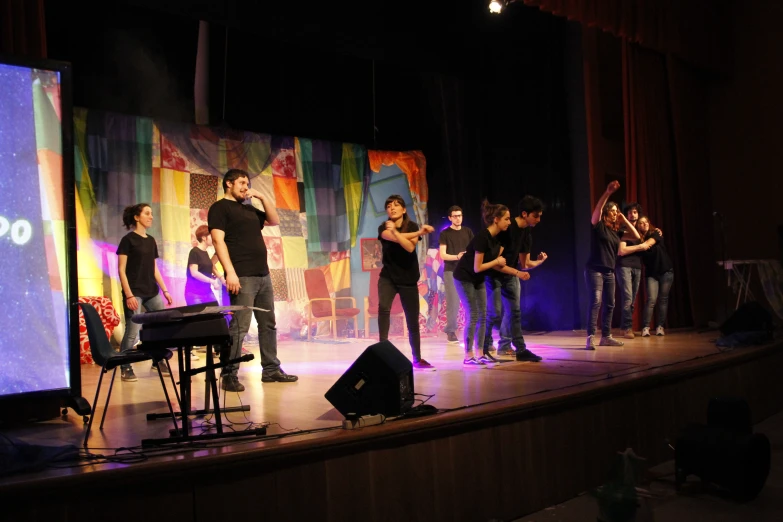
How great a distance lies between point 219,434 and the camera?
9.21ft

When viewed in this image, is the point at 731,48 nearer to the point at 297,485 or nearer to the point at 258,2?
the point at 258,2

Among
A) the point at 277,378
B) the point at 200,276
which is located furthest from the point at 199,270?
the point at 277,378

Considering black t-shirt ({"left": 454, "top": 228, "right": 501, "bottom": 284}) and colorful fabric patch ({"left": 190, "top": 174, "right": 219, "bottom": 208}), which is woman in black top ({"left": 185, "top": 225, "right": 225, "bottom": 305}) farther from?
black t-shirt ({"left": 454, "top": 228, "right": 501, "bottom": 284})

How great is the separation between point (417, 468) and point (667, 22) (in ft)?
23.7

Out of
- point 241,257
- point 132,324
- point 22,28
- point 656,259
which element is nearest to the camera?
point 22,28

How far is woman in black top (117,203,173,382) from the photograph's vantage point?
209 inches

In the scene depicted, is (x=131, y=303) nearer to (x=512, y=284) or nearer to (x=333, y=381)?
(x=333, y=381)

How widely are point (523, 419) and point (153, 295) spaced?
10.8 feet

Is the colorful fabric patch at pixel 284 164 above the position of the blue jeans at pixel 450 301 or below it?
above

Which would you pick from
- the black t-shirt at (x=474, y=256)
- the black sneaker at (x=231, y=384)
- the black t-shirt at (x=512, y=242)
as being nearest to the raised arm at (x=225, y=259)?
the black sneaker at (x=231, y=384)

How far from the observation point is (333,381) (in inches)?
186

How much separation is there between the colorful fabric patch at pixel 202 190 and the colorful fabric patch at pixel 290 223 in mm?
892

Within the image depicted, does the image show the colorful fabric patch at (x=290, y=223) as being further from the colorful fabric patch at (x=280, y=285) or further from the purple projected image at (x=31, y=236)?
the purple projected image at (x=31, y=236)

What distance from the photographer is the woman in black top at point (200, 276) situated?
24.8 feet
